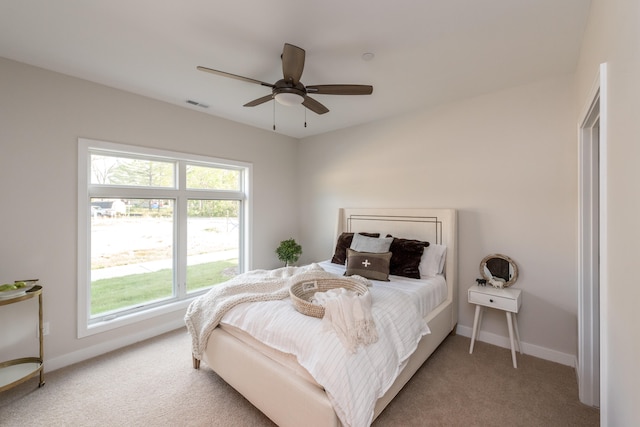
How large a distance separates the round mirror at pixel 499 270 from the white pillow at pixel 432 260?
0.40 metres

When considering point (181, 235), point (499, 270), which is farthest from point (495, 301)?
point (181, 235)

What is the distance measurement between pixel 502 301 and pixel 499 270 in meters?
0.43

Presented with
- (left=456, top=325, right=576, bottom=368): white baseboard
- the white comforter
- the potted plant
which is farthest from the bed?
the potted plant

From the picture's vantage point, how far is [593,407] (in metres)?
1.96

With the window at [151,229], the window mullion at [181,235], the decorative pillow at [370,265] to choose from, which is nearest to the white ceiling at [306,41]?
the window at [151,229]

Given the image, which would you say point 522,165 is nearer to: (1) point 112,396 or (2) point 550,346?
(2) point 550,346

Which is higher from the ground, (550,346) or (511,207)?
(511,207)

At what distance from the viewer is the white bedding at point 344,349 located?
1.44 metres

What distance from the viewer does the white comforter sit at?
4.72ft

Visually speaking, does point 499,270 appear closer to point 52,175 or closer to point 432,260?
point 432,260

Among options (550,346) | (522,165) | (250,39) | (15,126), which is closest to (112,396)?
(15,126)

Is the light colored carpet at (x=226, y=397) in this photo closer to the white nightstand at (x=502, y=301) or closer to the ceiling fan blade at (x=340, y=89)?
the white nightstand at (x=502, y=301)

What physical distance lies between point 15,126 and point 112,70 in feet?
3.00

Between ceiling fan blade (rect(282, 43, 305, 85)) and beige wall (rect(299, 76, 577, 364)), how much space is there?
6.71 feet
